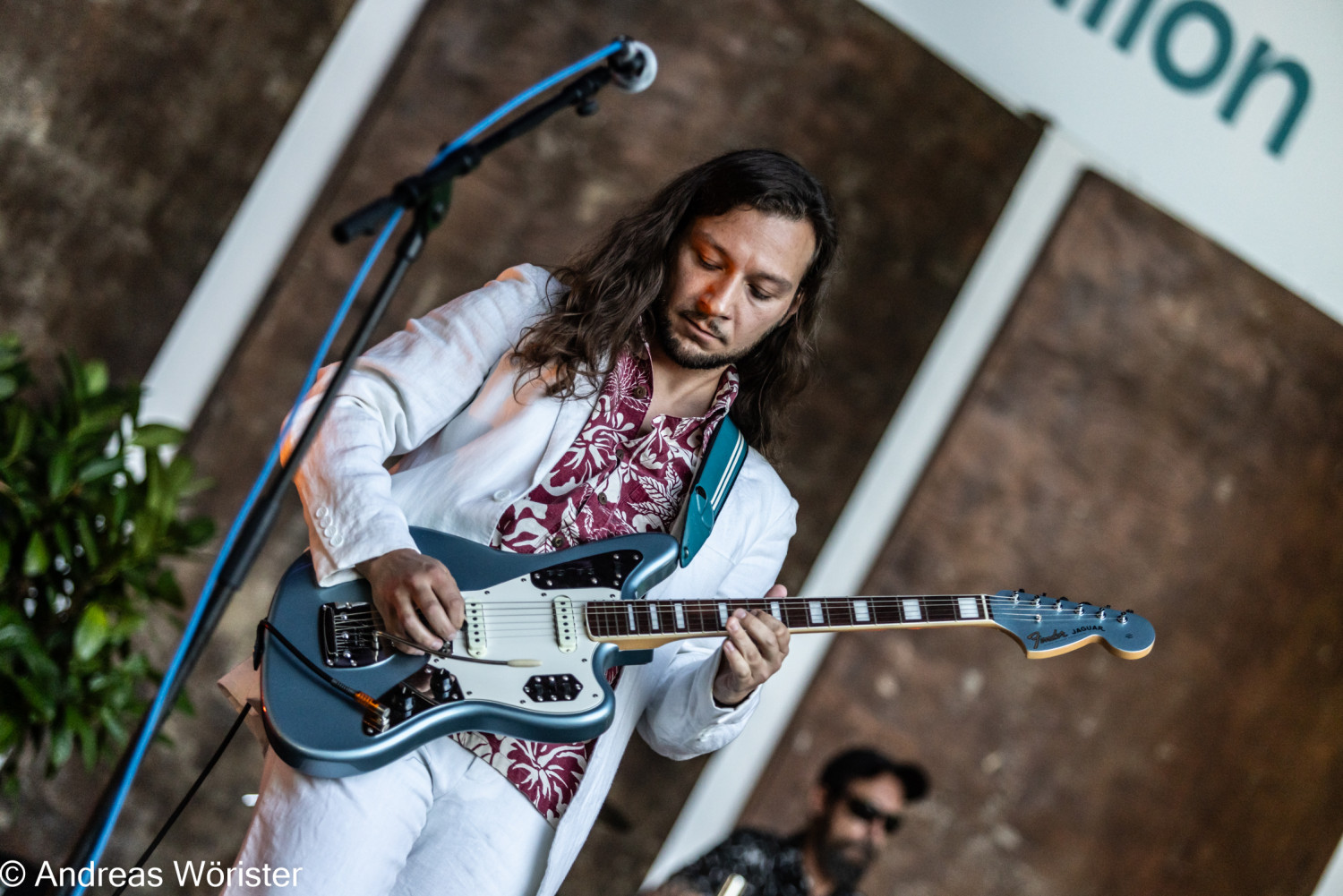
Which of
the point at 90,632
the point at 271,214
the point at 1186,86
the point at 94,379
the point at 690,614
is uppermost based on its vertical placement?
the point at 1186,86

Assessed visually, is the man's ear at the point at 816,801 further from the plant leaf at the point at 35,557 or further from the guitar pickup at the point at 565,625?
the plant leaf at the point at 35,557

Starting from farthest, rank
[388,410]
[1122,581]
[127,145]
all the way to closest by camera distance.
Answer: [1122,581], [127,145], [388,410]

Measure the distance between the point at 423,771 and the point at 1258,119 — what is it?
370cm

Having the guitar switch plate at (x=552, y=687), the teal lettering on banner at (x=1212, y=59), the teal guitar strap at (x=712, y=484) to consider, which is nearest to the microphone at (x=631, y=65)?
the teal guitar strap at (x=712, y=484)

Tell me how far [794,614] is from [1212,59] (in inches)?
121

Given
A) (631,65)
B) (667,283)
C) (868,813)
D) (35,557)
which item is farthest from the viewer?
(868,813)

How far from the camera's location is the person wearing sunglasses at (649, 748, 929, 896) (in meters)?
3.26

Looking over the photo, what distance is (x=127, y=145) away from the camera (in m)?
3.42

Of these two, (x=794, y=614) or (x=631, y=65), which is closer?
(x=631, y=65)

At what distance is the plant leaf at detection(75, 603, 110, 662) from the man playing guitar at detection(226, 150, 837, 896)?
1396 millimetres

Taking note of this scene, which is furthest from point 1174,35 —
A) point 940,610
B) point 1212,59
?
point 940,610

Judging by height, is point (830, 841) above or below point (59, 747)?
above

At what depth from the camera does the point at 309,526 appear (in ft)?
5.53

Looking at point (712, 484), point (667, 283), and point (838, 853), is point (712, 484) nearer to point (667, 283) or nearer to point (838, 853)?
point (667, 283)
